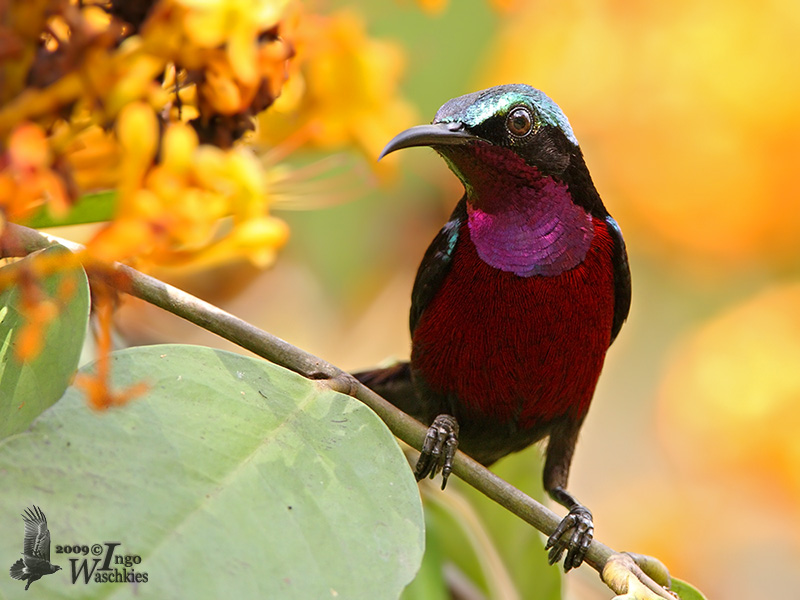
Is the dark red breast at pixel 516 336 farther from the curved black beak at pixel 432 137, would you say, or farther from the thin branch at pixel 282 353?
the thin branch at pixel 282 353

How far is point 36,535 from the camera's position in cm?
115

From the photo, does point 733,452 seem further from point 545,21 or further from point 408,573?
point 408,573

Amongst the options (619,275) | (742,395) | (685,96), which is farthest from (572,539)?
(685,96)

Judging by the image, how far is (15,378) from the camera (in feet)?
4.17

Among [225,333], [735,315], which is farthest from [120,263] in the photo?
[735,315]

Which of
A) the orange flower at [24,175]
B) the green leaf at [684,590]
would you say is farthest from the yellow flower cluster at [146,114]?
the green leaf at [684,590]

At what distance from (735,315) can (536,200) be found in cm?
268

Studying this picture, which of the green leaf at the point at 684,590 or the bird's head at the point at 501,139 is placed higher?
the bird's head at the point at 501,139

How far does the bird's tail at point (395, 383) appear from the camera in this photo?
2521mm

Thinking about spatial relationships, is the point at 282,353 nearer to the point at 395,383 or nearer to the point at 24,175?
the point at 24,175

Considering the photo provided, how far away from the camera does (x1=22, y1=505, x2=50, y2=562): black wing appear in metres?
1.14

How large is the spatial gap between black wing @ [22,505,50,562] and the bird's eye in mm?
1252

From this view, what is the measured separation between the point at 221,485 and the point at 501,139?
1.05 metres

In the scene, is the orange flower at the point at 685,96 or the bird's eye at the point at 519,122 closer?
the bird's eye at the point at 519,122
